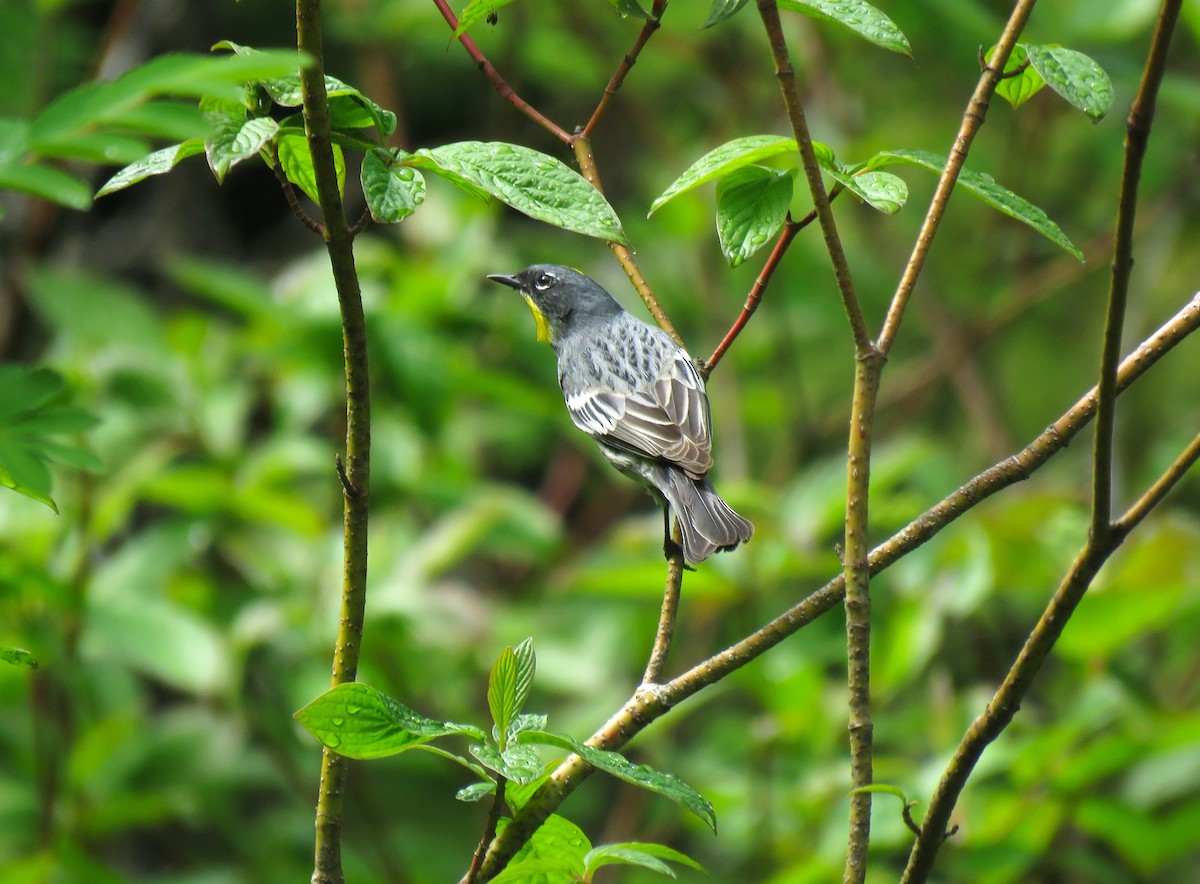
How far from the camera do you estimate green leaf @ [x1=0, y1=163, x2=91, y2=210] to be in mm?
1101

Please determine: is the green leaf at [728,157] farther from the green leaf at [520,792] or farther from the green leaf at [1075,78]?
the green leaf at [520,792]

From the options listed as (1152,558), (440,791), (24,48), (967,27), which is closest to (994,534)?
(1152,558)

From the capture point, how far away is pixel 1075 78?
4.86 ft

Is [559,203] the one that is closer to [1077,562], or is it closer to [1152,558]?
[1077,562]

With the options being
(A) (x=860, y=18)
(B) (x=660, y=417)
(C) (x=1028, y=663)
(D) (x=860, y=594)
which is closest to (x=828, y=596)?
(D) (x=860, y=594)

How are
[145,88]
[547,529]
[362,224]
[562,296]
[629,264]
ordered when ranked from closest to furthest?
1. [145,88]
2. [362,224]
3. [629,264]
4. [562,296]
5. [547,529]

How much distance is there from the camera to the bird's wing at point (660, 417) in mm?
3061

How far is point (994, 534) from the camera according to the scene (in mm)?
3727

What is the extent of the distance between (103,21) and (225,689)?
464cm

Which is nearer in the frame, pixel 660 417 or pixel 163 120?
pixel 163 120

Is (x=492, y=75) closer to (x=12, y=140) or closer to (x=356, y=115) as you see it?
(x=356, y=115)

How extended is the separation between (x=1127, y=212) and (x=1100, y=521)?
0.37m

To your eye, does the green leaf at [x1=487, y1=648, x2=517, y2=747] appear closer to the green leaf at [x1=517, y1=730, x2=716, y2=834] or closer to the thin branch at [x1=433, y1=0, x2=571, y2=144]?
the green leaf at [x1=517, y1=730, x2=716, y2=834]

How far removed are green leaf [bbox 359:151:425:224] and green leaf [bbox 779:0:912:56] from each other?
1.78 feet
